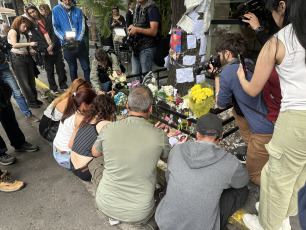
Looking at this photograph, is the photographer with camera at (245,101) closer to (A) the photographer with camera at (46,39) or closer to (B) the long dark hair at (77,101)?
(B) the long dark hair at (77,101)

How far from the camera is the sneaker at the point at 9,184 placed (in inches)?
114

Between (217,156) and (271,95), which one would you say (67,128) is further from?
(271,95)

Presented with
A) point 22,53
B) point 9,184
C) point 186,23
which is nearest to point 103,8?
point 22,53

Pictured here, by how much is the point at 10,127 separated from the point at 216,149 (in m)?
3.16

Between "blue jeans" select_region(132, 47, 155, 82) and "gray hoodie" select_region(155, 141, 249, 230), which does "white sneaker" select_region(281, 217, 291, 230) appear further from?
"blue jeans" select_region(132, 47, 155, 82)

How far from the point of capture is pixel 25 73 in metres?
4.74

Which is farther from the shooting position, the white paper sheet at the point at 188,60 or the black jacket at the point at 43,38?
the black jacket at the point at 43,38

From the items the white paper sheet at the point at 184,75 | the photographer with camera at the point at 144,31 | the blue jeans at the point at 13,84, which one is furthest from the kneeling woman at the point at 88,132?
the blue jeans at the point at 13,84

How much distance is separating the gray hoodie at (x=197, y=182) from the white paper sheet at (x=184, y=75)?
1.99 meters

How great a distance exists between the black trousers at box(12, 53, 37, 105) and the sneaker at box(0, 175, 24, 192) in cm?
246

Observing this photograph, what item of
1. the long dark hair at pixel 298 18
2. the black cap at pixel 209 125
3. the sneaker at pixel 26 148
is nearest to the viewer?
the long dark hair at pixel 298 18

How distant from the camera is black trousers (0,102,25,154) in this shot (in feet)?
11.0

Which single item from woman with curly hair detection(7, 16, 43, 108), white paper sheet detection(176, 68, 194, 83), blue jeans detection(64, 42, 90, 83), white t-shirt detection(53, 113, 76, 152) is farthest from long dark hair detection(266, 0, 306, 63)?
woman with curly hair detection(7, 16, 43, 108)

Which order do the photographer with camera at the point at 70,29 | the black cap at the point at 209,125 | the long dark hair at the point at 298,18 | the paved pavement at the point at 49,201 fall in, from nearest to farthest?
the long dark hair at the point at 298,18 < the black cap at the point at 209,125 < the paved pavement at the point at 49,201 < the photographer with camera at the point at 70,29
